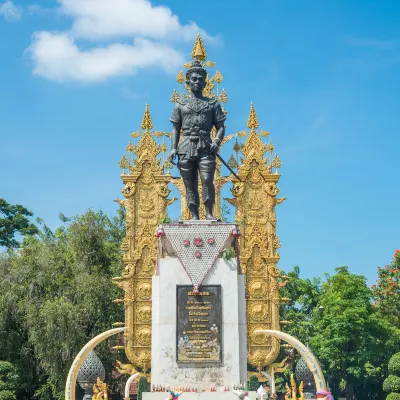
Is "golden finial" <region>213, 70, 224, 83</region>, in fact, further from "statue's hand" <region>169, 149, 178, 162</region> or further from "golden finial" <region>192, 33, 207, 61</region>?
"statue's hand" <region>169, 149, 178, 162</region>

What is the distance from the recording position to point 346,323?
28219 millimetres

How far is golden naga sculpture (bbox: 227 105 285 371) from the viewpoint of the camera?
Result: 712 inches

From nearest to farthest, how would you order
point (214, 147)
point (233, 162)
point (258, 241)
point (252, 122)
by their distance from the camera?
point (214, 147) → point (258, 241) → point (233, 162) → point (252, 122)

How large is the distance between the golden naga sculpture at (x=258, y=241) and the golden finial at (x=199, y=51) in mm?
2133

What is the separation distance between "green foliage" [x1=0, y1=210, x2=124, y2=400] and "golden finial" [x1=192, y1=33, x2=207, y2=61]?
787cm

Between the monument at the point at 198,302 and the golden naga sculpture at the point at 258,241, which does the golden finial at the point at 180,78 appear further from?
the monument at the point at 198,302

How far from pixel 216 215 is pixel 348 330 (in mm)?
12913

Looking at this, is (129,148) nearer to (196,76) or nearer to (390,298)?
(196,76)

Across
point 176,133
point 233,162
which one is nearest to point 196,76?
point 176,133

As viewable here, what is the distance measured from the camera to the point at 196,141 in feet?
42.2


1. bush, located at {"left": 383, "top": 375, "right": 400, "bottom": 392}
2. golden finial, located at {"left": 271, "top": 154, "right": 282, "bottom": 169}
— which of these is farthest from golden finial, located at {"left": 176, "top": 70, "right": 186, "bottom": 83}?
bush, located at {"left": 383, "top": 375, "right": 400, "bottom": 392}

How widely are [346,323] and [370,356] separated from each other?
1.71 m

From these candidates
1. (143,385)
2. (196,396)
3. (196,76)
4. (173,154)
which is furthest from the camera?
(143,385)

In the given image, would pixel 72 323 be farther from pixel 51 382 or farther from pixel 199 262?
pixel 199 262
